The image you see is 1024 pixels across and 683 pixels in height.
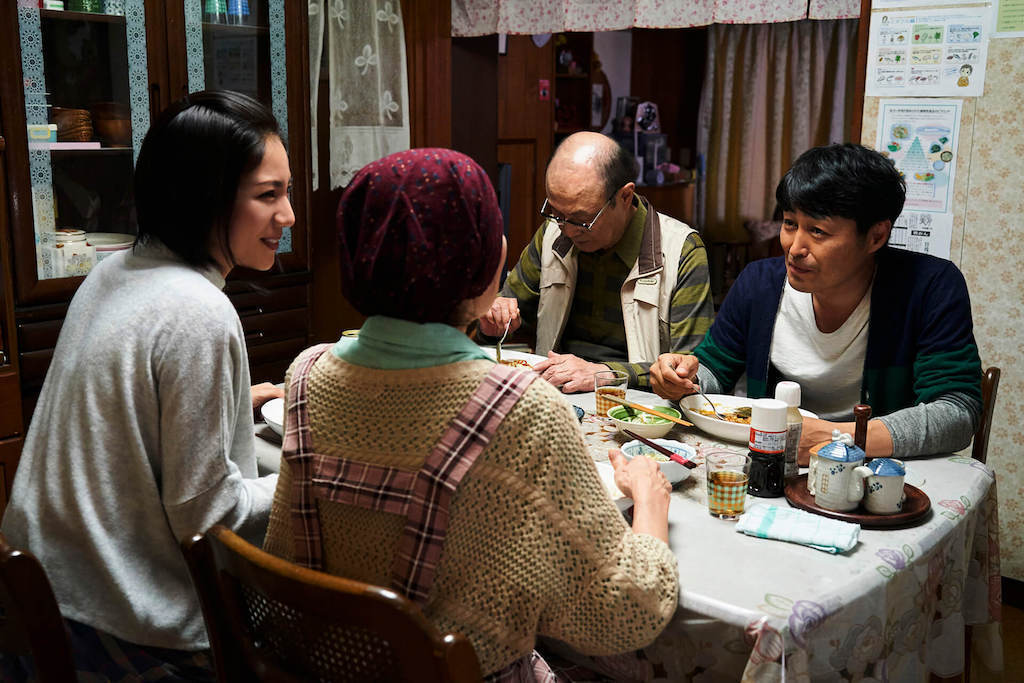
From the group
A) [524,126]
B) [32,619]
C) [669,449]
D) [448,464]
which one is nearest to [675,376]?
[669,449]

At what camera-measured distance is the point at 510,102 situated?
535 cm

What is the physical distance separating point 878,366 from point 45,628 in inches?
62.1

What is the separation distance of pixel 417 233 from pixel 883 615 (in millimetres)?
797

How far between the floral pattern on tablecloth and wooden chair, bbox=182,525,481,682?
361mm

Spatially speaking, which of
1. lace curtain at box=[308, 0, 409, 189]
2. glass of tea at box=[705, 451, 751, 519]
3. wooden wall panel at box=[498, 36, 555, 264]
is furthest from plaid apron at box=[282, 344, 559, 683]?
wooden wall panel at box=[498, 36, 555, 264]

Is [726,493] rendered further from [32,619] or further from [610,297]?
[610,297]

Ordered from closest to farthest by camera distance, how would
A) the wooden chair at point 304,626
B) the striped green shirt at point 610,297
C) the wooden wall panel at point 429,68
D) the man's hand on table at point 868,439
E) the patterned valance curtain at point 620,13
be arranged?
the wooden chair at point 304,626, the man's hand on table at point 868,439, the striped green shirt at point 610,297, the patterned valance curtain at point 620,13, the wooden wall panel at point 429,68

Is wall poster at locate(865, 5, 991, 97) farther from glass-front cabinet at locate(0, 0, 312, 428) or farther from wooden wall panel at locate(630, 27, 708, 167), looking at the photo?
wooden wall panel at locate(630, 27, 708, 167)

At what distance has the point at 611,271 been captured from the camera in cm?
267

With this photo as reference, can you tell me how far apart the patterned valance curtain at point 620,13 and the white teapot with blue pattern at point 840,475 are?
1.89 metres

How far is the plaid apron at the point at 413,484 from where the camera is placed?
104 centimetres

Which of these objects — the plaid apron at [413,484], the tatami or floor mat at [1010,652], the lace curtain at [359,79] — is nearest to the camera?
the plaid apron at [413,484]

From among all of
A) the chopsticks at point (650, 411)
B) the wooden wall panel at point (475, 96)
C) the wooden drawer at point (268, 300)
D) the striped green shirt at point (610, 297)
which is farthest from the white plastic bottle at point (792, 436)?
the wooden wall panel at point (475, 96)

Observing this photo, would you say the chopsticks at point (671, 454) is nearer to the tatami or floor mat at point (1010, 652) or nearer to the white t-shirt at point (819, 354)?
the white t-shirt at point (819, 354)
